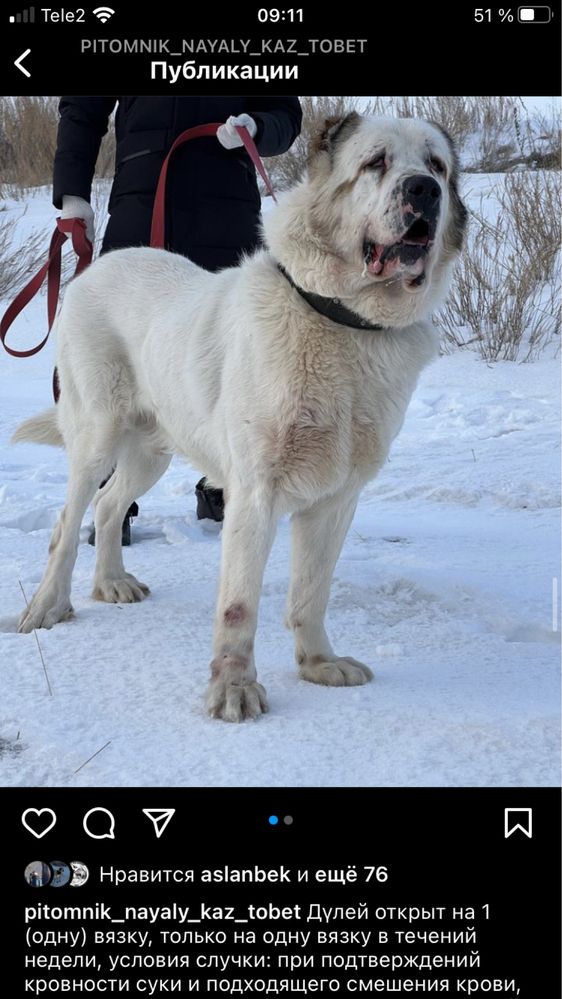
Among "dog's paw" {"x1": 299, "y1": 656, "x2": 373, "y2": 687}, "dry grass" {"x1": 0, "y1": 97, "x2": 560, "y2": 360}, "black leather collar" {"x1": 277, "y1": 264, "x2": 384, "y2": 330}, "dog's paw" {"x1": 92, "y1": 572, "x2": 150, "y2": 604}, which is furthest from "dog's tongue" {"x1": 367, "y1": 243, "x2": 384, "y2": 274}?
"dry grass" {"x1": 0, "y1": 97, "x2": 560, "y2": 360}

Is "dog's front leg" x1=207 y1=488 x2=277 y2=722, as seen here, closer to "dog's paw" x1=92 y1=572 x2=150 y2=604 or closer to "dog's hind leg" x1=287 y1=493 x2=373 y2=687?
"dog's hind leg" x1=287 y1=493 x2=373 y2=687

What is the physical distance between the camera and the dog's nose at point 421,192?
8.14ft

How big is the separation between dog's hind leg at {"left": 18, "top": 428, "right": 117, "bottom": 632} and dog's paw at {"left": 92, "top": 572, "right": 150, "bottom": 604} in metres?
0.18

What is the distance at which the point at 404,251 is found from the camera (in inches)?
103

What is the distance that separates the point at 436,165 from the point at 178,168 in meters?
1.67

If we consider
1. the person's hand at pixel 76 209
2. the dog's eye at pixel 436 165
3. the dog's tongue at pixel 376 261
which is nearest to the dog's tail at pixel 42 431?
the person's hand at pixel 76 209

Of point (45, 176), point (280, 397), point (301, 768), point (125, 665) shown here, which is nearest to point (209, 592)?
A: point (125, 665)

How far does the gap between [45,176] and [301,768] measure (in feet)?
35.5

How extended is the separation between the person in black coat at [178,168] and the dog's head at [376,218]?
3.87ft

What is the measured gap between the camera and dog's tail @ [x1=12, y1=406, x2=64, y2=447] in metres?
4.04

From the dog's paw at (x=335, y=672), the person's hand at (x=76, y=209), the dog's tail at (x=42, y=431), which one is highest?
the person's hand at (x=76, y=209)

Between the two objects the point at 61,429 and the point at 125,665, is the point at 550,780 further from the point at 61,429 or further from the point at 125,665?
the point at 61,429
